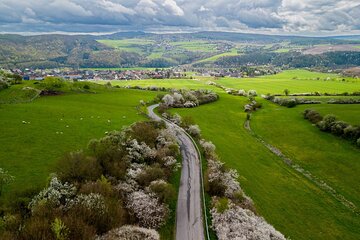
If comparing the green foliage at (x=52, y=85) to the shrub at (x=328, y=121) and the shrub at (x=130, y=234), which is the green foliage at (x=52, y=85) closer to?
the shrub at (x=328, y=121)

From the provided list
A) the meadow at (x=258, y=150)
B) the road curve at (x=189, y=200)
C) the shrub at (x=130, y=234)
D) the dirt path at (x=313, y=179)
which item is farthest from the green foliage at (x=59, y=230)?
the dirt path at (x=313, y=179)

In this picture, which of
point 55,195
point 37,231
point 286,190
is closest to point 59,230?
point 37,231

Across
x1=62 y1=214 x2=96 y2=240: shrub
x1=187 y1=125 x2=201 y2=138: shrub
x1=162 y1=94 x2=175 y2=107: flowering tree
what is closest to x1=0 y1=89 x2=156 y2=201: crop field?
x1=62 y1=214 x2=96 y2=240: shrub

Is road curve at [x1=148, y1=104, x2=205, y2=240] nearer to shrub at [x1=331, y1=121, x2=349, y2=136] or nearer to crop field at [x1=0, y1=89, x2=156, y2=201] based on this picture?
crop field at [x1=0, y1=89, x2=156, y2=201]

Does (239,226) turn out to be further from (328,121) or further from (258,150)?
(328,121)

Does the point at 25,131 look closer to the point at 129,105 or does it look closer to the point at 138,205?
the point at 138,205
